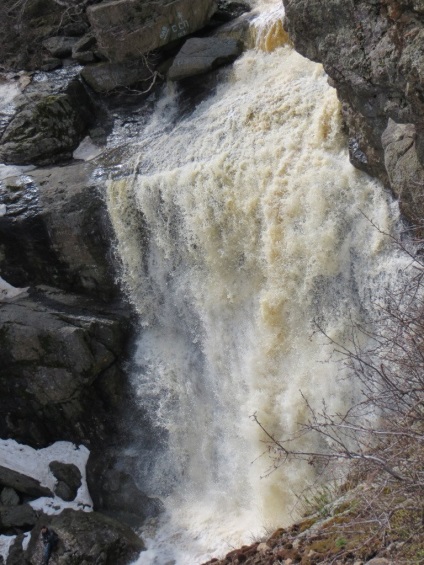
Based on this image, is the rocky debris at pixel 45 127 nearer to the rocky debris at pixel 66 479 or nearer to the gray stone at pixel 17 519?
the rocky debris at pixel 66 479

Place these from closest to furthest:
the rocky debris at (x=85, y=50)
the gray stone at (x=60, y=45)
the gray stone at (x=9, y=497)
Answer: the gray stone at (x=9, y=497)
the rocky debris at (x=85, y=50)
the gray stone at (x=60, y=45)

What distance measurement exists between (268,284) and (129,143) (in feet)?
15.0

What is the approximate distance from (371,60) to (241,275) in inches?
150

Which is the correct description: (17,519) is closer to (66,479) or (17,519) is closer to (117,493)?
(66,479)

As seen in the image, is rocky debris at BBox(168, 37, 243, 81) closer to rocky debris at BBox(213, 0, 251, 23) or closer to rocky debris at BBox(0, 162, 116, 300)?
rocky debris at BBox(213, 0, 251, 23)

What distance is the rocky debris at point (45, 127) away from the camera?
1341cm

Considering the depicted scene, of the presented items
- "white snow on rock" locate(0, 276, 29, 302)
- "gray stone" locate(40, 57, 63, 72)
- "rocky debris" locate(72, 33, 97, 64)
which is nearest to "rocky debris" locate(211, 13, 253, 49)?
"rocky debris" locate(72, 33, 97, 64)

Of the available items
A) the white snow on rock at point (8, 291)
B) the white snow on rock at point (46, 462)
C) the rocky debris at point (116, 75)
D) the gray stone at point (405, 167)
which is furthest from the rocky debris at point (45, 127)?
the gray stone at point (405, 167)

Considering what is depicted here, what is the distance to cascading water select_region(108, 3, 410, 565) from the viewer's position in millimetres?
9297

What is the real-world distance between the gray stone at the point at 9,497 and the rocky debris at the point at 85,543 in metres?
0.97

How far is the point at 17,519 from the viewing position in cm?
1184

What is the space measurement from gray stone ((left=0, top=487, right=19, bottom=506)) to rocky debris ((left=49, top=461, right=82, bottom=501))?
0.68 meters

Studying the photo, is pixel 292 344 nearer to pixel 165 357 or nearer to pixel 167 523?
pixel 165 357

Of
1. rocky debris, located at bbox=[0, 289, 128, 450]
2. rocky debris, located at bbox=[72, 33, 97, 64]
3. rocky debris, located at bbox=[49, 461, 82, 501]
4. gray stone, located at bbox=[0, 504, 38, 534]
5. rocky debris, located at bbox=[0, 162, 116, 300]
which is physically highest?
rocky debris, located at bbox=[72, 33, 97, 64]
